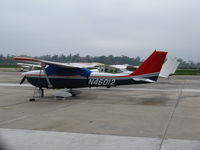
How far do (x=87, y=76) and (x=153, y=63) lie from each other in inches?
136

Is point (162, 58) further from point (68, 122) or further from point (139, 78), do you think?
point (68, 122)

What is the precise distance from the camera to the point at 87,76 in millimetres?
13172

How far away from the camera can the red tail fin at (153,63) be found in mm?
12406

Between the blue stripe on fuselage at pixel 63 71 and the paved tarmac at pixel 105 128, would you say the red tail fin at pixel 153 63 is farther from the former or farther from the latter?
the paved tarmac at pixel 105 128

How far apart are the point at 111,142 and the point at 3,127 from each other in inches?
121

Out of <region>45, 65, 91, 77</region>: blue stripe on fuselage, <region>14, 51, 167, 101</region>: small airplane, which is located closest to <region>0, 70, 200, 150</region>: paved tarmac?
<region>14, 51, 167, 101</region>: small airplane

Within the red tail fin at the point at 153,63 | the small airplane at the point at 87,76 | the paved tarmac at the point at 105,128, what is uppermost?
the red tail fin at the point at 153,63

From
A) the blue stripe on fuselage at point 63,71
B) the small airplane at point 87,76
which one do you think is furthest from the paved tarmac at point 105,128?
the blue stripe on fuselage at point 63,71

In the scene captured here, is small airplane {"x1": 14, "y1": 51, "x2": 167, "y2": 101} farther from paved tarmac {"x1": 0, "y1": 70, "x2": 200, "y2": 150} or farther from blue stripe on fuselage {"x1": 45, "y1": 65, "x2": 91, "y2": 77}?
paved tarmac {"x1": 0, "y1": 70, "x2": 200, "y2": 150}

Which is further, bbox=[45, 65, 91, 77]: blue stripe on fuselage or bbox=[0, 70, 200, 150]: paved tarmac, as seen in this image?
bbox=[45, 65, 91, 77]: blue stripe on fuselage

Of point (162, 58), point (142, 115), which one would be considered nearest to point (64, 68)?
point (162, 58)

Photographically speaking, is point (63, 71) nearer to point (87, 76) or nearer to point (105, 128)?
point (87, 76)

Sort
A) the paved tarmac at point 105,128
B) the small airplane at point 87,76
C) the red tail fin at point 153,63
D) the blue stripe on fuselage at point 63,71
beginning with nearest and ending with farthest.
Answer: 1. the paved tarmac at point 105,128
2. the red tail fin at point 153,63
3. the small airplane at point 87,76
4. the blue stripe on fuselage at point 63,71

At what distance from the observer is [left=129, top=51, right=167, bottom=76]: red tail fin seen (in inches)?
488
